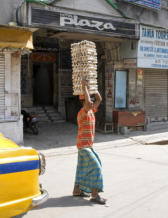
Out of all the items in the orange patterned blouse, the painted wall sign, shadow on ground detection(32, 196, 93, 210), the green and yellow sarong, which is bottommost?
Result: shadow on ground detection(32, 196, 93, 210)

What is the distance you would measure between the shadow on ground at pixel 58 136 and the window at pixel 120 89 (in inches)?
50.8

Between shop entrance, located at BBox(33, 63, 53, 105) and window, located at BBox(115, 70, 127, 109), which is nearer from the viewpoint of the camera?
window, located at BBox(115, 70, 127, 109)

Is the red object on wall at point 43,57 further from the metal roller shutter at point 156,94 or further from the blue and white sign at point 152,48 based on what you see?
the blue and white sign at point 152,48

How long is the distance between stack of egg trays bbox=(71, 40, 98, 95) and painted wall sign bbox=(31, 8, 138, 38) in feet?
14.5

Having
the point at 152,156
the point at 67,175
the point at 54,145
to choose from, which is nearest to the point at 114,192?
the point at 67,175

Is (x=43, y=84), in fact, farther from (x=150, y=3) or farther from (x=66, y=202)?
(x=66, y=202)

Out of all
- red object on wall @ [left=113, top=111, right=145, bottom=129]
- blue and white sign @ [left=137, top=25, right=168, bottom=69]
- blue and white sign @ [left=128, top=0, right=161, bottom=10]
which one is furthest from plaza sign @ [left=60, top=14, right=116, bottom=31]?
red object on wall @ [left=113, top=111, right=145, bottom=129]

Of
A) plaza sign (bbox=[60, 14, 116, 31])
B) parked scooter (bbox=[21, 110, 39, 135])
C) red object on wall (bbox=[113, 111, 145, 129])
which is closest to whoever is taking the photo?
plaza sign (bbox=[60, 14, 116, 31])

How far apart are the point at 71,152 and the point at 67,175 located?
99.9 inches

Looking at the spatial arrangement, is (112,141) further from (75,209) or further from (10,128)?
(75,209)

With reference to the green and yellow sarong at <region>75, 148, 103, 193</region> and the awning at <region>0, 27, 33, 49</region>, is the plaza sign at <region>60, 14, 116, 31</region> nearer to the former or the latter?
the awning at <region>0, 27, 33, 49</region>

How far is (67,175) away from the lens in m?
6.18

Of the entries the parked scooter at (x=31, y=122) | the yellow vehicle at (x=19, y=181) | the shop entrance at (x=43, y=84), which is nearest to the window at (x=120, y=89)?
the parked scooter at (x=31, y=122)

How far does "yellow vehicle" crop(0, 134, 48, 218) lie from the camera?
312 centimetres
